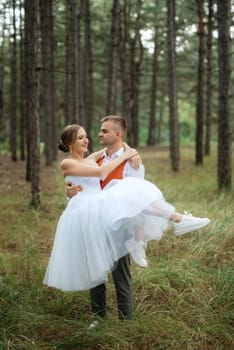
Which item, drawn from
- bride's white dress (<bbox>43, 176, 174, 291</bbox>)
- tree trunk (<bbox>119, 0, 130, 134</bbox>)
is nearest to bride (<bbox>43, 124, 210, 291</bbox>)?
bride's white dress (<bbox>43, 176, 174, 291</bbox>)

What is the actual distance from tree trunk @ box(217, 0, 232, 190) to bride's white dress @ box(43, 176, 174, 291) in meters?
7.50

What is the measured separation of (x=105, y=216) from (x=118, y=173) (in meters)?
0.49

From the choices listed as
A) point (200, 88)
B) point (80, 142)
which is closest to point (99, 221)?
point (80, 142)

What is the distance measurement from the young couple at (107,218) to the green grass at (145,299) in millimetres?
413

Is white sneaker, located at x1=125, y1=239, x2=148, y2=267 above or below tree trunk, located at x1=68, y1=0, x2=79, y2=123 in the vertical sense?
below

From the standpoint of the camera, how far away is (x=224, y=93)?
37.7 ft

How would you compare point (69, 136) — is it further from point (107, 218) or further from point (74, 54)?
point (74, 54)

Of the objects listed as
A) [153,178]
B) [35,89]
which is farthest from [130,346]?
[153,178]

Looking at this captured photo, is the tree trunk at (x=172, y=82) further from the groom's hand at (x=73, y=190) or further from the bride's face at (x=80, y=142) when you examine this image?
the groom's hand at (x=73, y=190)

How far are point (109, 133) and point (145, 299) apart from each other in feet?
6.90

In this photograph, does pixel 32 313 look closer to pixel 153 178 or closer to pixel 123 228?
pixel 123 228

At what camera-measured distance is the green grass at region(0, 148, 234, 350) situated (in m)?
4.39

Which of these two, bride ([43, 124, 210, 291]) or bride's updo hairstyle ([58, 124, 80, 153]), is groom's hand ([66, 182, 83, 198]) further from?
bride's updo hairstyle ([58, 124, 80, 153])

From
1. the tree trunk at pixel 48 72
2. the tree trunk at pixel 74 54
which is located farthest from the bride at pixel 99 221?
the tree trunk at pixel 48 72
